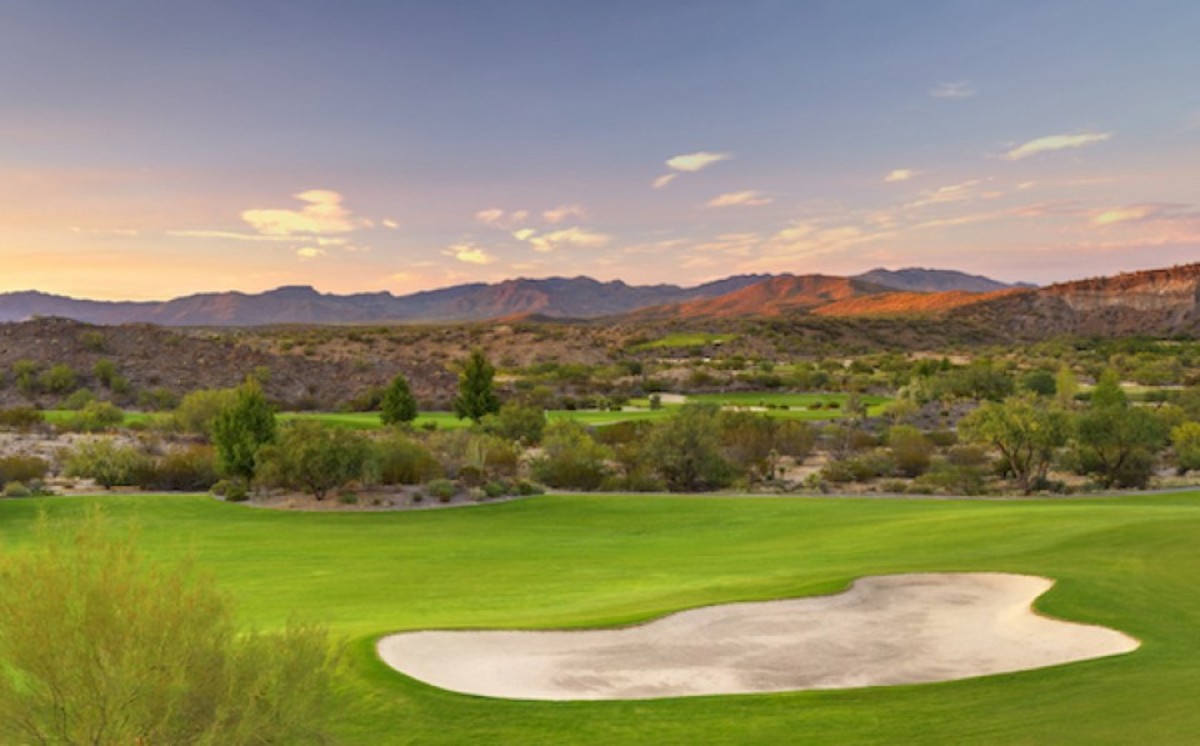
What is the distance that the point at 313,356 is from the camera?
90.9 metres

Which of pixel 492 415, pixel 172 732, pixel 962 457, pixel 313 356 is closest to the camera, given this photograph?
pixel 172 732

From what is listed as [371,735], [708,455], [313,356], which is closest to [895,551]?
[371,735]

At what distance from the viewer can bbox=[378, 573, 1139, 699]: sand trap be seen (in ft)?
39.4

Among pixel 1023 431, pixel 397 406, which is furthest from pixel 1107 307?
pixel 397 406

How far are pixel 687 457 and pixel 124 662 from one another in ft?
109

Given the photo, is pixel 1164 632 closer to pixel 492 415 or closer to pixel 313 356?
pixel 492 415

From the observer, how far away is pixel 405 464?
1427 inches

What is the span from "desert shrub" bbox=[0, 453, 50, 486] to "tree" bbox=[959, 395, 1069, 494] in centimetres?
3921

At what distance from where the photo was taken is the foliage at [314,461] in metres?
33.1

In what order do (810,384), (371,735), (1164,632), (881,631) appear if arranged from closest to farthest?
(371,735)
(1164,632)
(881,631)
(810,384)

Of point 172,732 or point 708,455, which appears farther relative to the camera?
point 708,455

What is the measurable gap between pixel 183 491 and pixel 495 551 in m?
19.6

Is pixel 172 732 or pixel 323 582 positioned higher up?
pixel 172 732

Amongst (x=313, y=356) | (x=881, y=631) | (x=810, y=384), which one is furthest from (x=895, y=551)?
(x=313, y=356)
